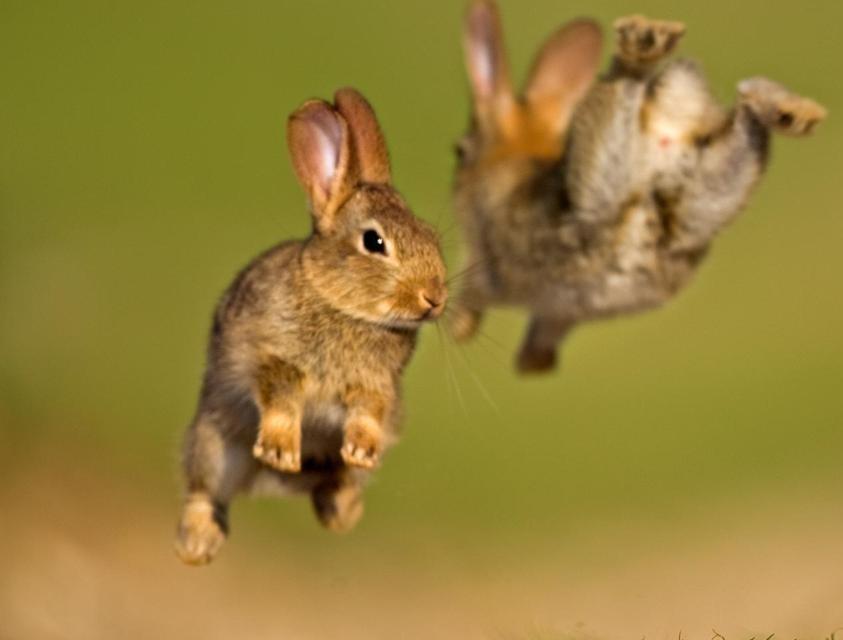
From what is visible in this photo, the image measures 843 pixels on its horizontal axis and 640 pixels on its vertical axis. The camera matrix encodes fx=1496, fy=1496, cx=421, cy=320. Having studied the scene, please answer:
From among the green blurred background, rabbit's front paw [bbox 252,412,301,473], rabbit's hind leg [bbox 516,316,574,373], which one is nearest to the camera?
rabbit's front paw [bbox 252,412,301,473]

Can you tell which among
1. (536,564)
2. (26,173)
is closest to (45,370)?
(26,173)

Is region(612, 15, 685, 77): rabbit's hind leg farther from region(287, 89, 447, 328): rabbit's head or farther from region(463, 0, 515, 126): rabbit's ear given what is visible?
region(287, 89, 447, 328): rabbit's head

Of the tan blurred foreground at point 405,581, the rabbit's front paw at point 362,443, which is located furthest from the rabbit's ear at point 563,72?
the rabbit's front paw at point 362,443

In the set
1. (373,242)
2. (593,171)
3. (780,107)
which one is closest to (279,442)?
(373,242)

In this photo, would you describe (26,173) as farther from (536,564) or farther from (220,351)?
(220,351)

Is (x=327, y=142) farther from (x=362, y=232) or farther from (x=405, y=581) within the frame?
(x=405, y=581)

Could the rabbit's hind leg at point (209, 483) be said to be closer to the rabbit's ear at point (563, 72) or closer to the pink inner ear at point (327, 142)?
the pink inner ear at point (327, 142)

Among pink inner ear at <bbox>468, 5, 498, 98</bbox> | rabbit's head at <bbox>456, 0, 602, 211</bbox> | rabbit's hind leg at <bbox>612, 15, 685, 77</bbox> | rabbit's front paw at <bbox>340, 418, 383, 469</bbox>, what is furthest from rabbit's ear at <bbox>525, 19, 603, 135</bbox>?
rabbit's front paw at <bbox>340, 418, 383, 469</bbox>

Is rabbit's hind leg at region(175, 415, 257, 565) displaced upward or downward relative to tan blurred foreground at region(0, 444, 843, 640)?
upward
